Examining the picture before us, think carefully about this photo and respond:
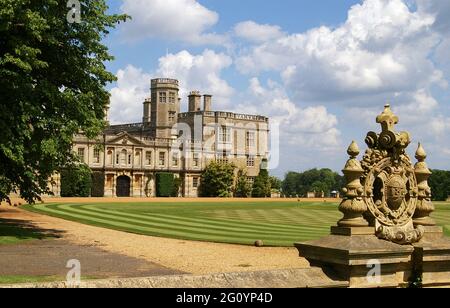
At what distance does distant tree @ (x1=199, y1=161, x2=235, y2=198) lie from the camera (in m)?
74.8

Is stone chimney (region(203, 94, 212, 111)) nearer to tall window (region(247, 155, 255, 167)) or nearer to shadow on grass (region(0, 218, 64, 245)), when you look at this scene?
tall window (region(247, 155, 255, 167))

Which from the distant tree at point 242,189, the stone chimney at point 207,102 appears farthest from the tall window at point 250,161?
the stone chimney at point 207,102

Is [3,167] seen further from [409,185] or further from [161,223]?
[409,185]

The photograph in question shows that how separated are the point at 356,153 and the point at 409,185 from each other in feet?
3.83

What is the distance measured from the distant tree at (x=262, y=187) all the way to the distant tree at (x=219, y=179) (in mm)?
3828

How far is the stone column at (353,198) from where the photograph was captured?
22.2 feet

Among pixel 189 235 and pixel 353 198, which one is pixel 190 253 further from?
pixel 353 198

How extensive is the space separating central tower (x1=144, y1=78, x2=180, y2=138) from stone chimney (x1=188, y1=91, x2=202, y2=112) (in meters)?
2.63

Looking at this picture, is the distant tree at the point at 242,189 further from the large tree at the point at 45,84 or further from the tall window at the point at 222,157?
the large tree at the point at 45,84

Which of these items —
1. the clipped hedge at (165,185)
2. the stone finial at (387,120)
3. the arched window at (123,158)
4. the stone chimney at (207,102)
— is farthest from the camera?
the stone chimney at (207,102)

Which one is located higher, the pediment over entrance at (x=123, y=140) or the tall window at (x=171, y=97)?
the tall window at (x=171, y=97)

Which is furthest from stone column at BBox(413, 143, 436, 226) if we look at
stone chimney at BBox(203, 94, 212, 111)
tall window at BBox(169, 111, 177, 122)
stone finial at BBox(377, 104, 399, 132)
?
tall window at BBox(169, 111, 177, 122)

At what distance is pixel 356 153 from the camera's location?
271 inches
